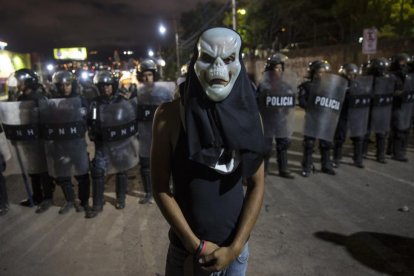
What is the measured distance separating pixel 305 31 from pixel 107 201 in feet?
86.1

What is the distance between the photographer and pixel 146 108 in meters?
5.27

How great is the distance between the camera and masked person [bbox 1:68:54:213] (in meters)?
4.82

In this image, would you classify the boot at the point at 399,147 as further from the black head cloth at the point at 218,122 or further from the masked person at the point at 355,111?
the black head cloth at the point at 218,122

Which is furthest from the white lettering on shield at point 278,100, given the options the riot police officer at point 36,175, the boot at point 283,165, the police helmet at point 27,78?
the police helmet at point 27,78

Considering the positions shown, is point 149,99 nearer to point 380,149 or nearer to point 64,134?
point 64,134

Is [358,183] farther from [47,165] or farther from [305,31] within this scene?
[305,31]

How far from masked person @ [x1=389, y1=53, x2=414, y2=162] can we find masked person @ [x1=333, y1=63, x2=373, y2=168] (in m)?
0.81

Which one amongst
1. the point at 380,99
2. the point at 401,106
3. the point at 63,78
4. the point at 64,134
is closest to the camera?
the point at 64,134

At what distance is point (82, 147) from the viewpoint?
4848mm

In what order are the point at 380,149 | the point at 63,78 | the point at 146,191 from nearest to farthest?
1. the point at 63,78
2. the point at 146,191
3. the point at 380,149

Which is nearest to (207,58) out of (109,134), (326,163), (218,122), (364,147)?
(218,122)

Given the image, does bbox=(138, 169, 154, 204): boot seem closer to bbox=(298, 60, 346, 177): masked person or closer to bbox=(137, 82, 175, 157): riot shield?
bbox=(137, 82, 175, 157): riot shield

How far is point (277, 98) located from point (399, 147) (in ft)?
10.1

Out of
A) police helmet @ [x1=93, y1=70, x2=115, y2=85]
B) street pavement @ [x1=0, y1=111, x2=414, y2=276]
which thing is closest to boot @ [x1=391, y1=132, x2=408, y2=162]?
street pavement @ [x1=0, y1=111, x2=414, y2=276]
